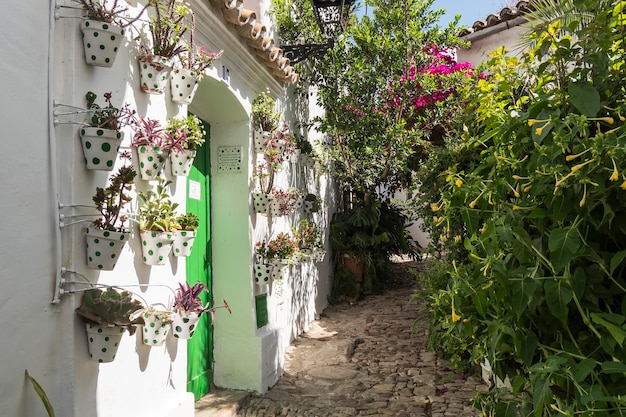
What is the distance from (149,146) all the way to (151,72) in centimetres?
46

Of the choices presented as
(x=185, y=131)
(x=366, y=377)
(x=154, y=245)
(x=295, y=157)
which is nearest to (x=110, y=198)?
(x=154, y=245)

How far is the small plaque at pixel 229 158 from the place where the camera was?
445 centimetres

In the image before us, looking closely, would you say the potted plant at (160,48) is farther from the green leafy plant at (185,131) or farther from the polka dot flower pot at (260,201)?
the polka dot flower pot at (260,201)

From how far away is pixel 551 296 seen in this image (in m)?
1.68

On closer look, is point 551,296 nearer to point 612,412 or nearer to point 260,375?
point 612,412

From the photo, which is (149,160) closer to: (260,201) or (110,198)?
(110,198)

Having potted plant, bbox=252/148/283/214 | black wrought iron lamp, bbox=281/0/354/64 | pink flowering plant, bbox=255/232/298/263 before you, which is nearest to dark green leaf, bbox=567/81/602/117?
potted plant, bbox=252/148/283/214

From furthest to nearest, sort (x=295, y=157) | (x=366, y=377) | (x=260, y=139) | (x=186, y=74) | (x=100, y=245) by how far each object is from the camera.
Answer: (x=295, y=157) < (x=366, y=377) < (x=260, y=139) < (x=186, y=74) < (x=100, y=245)

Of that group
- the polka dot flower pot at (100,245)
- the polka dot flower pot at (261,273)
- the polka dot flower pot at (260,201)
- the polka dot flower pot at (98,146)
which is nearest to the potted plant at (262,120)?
the polka dot flower pot at (260,201)

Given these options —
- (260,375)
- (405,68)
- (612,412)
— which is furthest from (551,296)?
(405,68)

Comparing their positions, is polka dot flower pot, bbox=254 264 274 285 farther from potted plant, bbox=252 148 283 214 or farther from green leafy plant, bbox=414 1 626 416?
green leafy plant, bbox=414 1 626 416

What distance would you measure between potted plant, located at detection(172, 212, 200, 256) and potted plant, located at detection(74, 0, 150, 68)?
984 millimetres

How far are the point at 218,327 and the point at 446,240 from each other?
251 cm

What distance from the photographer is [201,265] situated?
4230 mm
